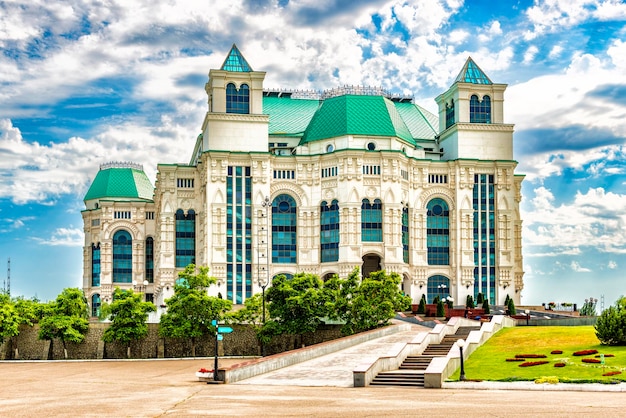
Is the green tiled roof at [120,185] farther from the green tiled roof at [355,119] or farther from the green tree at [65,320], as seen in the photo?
the green tree at [65,320]

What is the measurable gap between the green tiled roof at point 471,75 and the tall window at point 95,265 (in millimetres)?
60476

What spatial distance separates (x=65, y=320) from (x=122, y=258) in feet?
172

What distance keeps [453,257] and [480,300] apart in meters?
7.67

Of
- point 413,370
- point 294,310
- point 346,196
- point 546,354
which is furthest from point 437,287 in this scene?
point 413,370

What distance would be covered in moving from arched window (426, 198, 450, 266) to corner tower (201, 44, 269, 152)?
22.9 metres

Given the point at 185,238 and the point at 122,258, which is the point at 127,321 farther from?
the point at 122,258

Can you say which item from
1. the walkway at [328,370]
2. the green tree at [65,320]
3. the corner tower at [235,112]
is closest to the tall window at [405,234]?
the corner tower at [235,112]

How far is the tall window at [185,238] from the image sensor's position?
395 feet

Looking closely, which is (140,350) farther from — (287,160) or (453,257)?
(453,257)

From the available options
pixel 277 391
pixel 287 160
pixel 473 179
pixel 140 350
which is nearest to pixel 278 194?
pixel 287 160

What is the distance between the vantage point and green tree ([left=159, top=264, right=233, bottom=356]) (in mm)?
84812

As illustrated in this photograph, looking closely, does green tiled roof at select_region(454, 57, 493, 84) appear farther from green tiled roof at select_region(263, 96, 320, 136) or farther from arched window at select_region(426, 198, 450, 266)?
green tiled roof at select_region(263, 96, 320, 136)

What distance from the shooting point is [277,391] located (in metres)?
45.5

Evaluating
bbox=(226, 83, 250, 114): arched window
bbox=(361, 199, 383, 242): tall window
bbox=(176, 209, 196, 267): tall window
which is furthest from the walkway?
bbox=(226, 83, 250, 114): arched window
